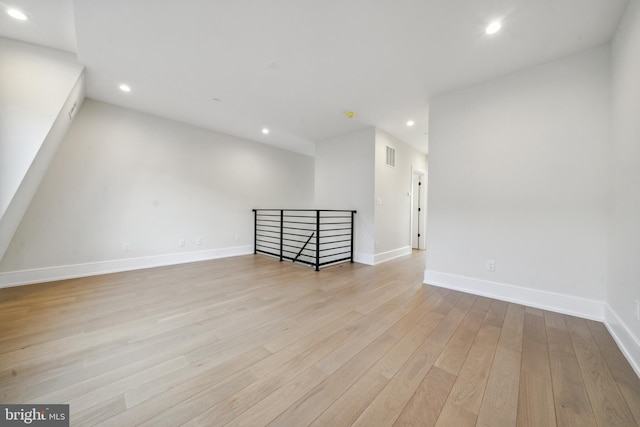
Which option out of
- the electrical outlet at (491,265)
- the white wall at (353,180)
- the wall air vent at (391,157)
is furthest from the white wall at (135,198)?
the electrical outlet at (491,265)

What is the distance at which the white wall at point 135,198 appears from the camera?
296cm

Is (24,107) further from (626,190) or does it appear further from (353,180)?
→ (626,190)

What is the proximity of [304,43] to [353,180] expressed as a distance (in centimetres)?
256

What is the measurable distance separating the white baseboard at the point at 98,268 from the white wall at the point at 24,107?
2.14ft

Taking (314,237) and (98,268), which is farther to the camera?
(314,237)

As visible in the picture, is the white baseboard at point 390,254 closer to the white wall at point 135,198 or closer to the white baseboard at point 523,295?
the white baseboard at point 523,295

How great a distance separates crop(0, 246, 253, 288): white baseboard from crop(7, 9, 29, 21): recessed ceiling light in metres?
2.74

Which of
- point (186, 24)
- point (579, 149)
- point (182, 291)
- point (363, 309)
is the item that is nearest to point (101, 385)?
point (182, 291)

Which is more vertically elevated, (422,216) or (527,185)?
(527,185)

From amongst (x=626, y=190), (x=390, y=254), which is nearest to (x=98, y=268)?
(x=390, y=254)

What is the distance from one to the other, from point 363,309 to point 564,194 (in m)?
2.25

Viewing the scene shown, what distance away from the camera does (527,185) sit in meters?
2.38

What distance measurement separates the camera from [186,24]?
190 centimetres

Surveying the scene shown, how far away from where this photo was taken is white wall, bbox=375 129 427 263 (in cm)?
417
